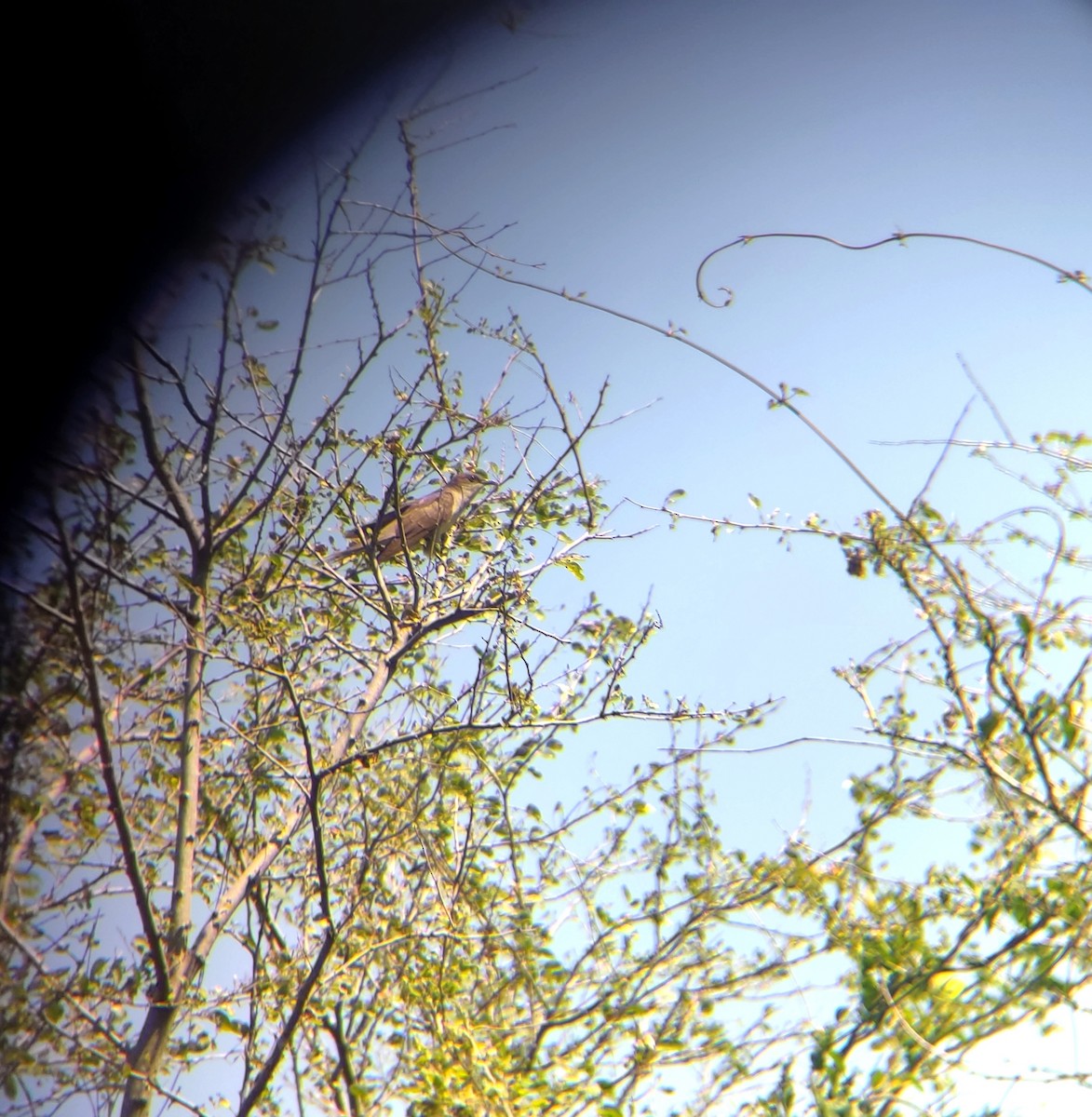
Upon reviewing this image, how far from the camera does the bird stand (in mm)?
4113

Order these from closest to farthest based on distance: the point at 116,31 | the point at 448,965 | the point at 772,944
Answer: the point at 116,31 < the point at 772,944 < the point at 448,965

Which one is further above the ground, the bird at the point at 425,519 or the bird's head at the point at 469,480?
the bird's head at the point at 469,480

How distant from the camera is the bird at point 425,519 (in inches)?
162

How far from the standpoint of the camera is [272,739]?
404cm

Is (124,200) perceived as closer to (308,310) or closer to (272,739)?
(308,310)

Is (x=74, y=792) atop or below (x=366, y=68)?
below

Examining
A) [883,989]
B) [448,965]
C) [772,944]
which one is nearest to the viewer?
[883,989]

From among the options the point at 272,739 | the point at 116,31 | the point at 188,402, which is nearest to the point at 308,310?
the point at 188,402

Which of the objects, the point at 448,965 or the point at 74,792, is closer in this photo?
the point at 74,792

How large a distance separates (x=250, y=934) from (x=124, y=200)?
2678 millimetres

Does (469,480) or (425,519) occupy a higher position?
(469,480)

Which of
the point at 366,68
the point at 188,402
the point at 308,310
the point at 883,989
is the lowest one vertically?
the point at 883,989

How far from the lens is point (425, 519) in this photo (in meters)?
4.19

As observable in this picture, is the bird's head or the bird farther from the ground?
the bird's head
